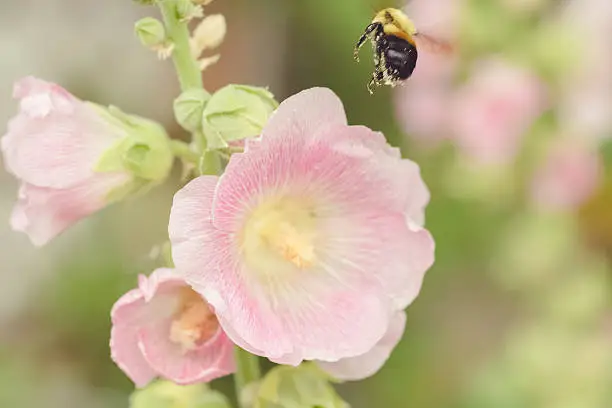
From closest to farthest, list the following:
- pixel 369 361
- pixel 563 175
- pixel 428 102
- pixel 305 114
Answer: pixel 305 114 < pixel 369 361 < pixel 563 175 < pixel 428 102

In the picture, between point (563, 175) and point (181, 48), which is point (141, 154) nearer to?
point (181, 48)

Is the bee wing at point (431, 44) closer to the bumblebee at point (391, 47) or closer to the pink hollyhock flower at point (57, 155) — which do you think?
the bumblebee at point (391, 47)

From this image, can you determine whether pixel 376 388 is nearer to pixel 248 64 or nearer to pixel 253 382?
pixel 248 64

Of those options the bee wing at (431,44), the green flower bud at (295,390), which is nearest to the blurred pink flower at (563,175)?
the bee wing at (431,44)

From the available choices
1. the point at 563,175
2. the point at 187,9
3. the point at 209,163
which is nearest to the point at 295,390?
the point at 209,163

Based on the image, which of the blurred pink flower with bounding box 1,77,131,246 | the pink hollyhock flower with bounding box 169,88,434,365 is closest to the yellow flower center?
the pink hollyhock flower with bounding box 169,88,434,365

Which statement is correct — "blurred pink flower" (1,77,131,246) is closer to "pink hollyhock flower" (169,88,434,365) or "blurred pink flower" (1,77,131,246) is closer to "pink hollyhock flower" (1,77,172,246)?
"pink hollyhock flower" (1,77,172,246)

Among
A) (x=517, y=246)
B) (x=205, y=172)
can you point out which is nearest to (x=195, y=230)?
(x=205, y=172)
